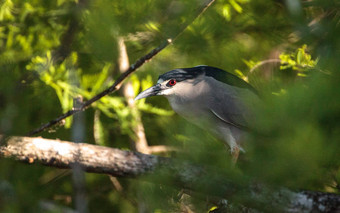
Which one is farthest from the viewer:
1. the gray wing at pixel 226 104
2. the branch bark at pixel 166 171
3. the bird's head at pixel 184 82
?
the bird's head at pixel 184 82

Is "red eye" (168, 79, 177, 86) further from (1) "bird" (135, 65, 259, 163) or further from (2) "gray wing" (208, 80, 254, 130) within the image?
(2) "gray wing" (208, 80, 254, 130)

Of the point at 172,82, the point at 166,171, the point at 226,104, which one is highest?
the point at 172,82

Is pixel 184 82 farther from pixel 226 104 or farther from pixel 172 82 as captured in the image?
pixel 226 104

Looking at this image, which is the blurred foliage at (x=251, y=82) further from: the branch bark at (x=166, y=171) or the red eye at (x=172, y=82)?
the red eye at (x=172, y=82)

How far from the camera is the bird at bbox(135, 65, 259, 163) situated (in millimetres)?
2725

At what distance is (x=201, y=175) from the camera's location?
124 cm

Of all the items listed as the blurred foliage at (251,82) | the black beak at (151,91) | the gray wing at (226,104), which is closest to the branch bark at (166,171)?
the blurred foliage at (251,82)

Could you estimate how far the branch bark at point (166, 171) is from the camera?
1.10 meters

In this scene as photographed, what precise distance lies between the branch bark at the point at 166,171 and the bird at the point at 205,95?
2.42 ft

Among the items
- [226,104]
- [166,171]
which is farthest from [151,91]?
[166,171]

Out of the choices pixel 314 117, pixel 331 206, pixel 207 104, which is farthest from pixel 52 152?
pixel 314 117

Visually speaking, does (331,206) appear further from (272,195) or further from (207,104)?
(207,104)

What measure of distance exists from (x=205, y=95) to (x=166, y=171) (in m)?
1.55

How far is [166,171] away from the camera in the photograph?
4.63ft
